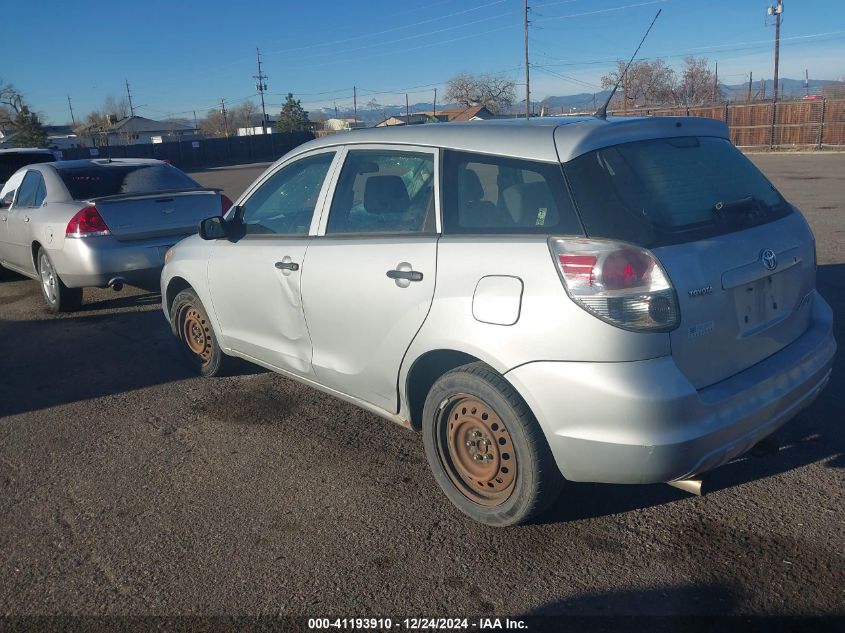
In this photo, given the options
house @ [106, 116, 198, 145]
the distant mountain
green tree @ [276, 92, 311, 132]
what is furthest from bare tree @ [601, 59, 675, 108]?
house @ [106, 116, 198, 145]

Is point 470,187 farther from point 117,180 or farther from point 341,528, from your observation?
point 117,180

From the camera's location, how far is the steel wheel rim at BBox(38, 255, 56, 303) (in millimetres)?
8047

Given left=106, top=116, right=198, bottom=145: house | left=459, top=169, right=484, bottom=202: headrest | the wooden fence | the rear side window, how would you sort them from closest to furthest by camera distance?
1. the rear side window
2. left=459, top=169, right=484, bottom=202: headrest
3. the wooden fence
4. left=106, top=116, right=198, bottom=145: house

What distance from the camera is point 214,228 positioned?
Answer: 4.91 meters

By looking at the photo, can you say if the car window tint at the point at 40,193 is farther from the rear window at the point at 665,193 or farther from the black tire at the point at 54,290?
the rear window at the point at 665,193

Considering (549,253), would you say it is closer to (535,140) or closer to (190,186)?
(535,140)

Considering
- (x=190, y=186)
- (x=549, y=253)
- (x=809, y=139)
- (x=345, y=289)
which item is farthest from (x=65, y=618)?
(x=809, y=139)

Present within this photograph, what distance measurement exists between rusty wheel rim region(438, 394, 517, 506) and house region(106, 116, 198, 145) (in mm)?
91686

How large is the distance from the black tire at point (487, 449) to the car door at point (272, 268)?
3.73 feet

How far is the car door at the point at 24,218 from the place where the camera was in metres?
8.34

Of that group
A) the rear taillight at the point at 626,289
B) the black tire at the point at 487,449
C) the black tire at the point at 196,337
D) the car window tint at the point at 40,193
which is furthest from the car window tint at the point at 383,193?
the car window tint at the point at 40,193

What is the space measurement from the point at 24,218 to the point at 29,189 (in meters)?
0.49

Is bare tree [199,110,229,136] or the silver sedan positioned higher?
bare tree [199,110,229,136]

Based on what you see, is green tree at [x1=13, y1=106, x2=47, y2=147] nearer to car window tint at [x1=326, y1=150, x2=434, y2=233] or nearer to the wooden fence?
the wooden fence
